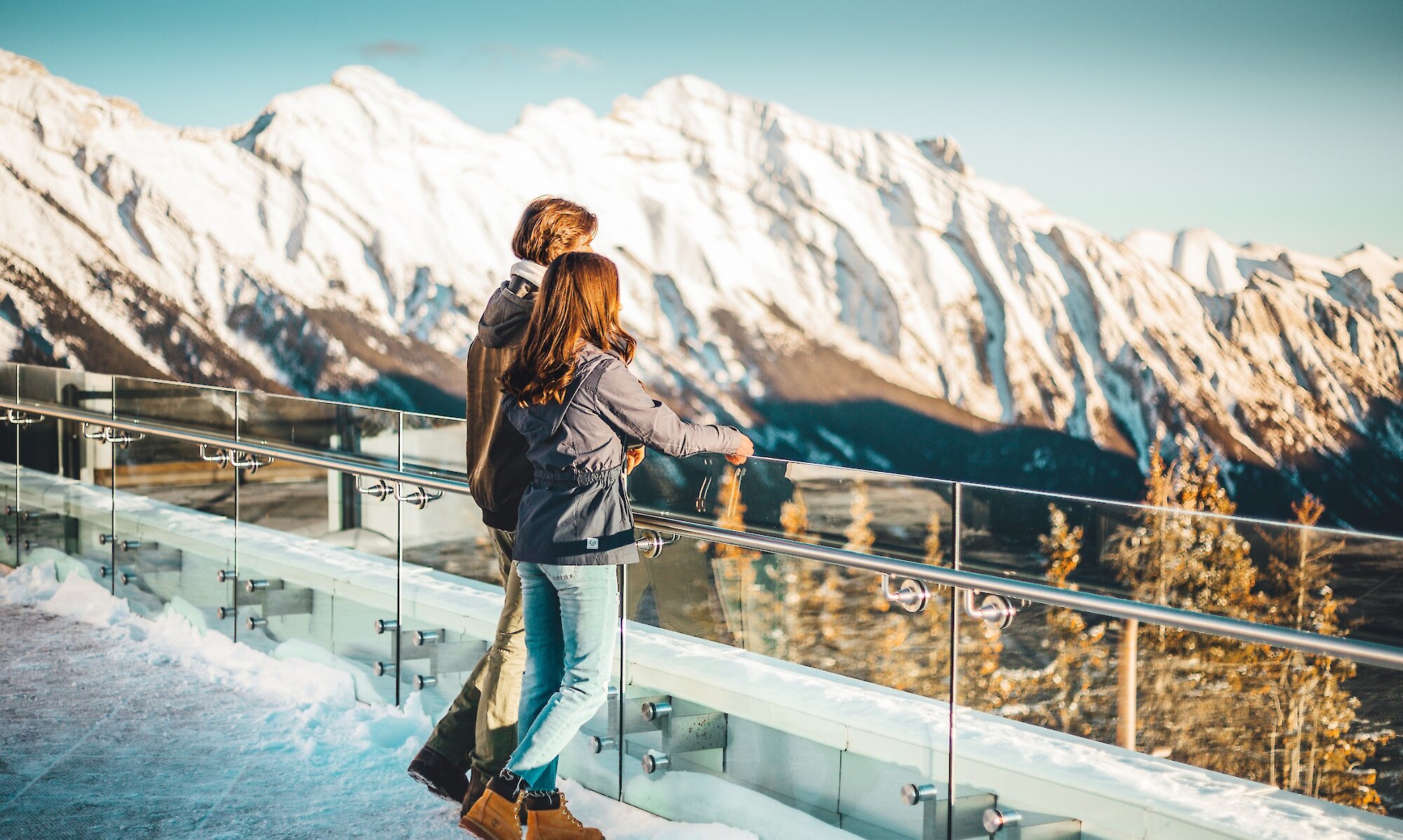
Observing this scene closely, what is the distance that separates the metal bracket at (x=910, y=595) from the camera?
7.80 ft

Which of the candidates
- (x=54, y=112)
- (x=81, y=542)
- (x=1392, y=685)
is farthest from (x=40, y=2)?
(x=1392, y=685)

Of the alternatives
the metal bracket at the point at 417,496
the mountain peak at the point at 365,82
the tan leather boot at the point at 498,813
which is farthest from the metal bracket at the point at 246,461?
the mountain peak at the point at 365,82

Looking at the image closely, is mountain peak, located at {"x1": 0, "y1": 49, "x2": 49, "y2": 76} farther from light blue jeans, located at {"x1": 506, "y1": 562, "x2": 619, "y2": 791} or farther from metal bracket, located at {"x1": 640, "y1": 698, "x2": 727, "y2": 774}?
light blue jeans, located at {"x1": 506, "y1": 562, "x2": 619, "y2": 791}

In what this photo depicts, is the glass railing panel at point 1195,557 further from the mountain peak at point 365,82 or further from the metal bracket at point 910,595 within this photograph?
the mountain peak at point 365,82

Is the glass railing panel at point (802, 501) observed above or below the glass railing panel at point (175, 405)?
below

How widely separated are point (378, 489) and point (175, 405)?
1.60 metres

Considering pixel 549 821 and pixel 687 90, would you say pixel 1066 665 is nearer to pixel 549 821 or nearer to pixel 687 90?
pixel 549 821

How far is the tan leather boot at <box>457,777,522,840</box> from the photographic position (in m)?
2.41

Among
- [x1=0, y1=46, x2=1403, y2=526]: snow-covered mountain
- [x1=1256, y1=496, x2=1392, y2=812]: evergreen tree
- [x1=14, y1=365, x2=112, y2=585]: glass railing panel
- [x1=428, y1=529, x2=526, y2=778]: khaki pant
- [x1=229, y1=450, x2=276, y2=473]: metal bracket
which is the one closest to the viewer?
[x1=1256, y1=496, x2=1392, y2=812]: evergreen tree

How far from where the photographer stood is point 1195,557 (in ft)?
7.89

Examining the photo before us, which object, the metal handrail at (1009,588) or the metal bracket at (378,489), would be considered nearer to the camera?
the metal handrail at (1009,588)

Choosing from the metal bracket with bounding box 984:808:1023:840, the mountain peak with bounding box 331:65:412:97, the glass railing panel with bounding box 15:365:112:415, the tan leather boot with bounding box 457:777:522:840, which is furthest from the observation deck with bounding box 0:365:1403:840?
the mountain peak with bounding box 331:65:412:97

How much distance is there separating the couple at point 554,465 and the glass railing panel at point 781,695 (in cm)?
33

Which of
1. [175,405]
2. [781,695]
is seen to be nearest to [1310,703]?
[781,695]
